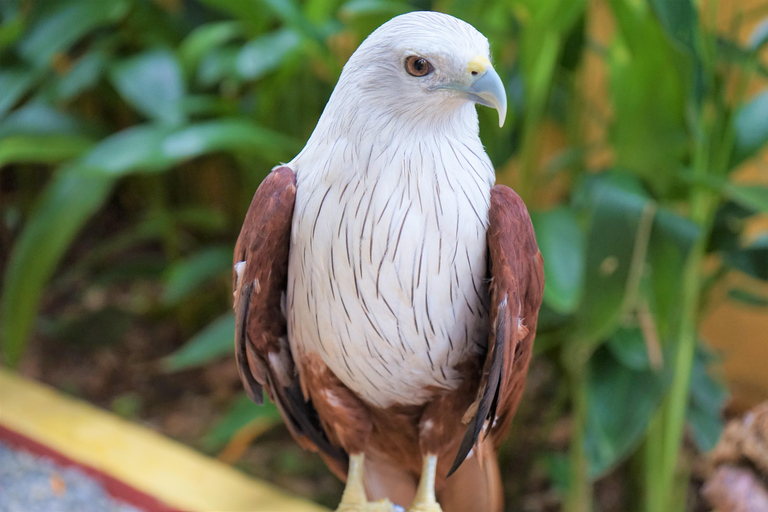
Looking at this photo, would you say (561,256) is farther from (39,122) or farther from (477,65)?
(39,122)

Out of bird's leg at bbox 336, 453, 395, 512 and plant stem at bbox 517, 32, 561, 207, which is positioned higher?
plant stem at bbox 517, 32, 561, 207

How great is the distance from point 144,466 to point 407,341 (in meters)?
0.80

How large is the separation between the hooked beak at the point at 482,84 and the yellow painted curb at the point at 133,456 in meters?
0.76

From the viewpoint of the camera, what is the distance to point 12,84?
1216 millimetres

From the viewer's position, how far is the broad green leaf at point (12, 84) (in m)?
1.19

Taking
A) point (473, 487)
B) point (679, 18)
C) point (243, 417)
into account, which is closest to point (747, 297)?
point (679, 18)

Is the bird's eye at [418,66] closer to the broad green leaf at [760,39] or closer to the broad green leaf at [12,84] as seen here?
the broad green leaf at [760,39]

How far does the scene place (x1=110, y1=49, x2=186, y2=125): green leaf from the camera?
1106 millimetres

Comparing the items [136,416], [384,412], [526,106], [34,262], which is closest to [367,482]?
[384,412]

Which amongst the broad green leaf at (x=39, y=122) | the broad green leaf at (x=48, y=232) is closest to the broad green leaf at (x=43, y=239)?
the broad green leaf at (x=48, y=232)

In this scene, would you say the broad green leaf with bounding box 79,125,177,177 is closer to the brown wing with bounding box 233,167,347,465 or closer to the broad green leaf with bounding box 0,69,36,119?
the broad green leaf with bounding box 0,69,36,119

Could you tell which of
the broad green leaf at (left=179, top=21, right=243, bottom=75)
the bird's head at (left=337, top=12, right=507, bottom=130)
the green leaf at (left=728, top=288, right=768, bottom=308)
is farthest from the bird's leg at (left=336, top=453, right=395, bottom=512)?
the broad green leaf at (left=179, top=21, right=243, bottom=75)

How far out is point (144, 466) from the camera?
1079 mm

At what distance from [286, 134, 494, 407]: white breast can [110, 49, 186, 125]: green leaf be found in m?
0.73
